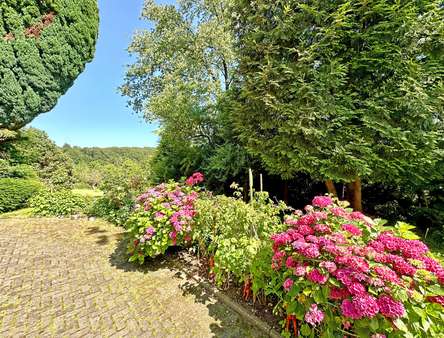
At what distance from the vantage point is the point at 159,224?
3.65 meters

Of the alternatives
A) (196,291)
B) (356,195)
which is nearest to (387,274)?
(196,291)

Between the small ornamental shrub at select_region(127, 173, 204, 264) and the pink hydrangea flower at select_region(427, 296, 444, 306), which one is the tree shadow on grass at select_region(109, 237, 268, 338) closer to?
the small ornamental shrub at select_region(127, 173, 204, 264)

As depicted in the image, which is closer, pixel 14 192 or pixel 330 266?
pixel 330 266

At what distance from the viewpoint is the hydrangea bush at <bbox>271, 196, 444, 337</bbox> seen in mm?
1531

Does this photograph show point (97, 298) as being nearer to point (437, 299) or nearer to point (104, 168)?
point (437, 299)

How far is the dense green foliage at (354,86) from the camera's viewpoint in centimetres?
369

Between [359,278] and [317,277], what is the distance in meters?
0.30

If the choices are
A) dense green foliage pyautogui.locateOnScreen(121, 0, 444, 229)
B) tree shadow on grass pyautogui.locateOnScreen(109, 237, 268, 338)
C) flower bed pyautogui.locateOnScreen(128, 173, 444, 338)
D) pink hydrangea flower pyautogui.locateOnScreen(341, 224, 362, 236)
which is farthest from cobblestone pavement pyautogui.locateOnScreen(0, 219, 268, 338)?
dense green foliage pyautogui.locateOnScreen(121, 0, 444, 229)

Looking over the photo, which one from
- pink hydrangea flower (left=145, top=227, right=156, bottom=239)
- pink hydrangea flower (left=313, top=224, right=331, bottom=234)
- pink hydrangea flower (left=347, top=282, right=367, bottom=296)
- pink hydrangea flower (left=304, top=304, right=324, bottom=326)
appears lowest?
pink hydrangea flower (left=304, top=304, right=324, bottom=326)

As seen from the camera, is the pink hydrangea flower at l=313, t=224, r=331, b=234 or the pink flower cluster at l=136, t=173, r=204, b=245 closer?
the pink hydrangea flower at l=313, t=224, r=331, b=234

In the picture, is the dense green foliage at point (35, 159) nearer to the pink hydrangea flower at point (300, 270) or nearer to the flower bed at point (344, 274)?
the flower bed at point (344, 274)

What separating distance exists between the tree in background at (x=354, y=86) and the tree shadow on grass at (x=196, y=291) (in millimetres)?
2889

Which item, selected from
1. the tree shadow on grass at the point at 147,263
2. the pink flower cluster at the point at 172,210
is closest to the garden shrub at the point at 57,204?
the tree shadow on grass at the point at 147,263

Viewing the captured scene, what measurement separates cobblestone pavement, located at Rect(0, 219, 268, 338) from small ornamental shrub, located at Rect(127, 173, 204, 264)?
0.45 meters
